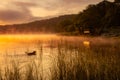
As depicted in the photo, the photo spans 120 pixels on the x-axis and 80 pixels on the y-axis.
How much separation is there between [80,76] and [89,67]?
0.50 metres

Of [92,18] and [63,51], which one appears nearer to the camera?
[63,51]

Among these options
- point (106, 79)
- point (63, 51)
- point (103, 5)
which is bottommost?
point (106, 79)

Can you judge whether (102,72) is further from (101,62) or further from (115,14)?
(115,14)

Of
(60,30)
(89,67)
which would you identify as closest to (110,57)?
(89,67)

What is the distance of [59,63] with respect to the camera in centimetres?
805

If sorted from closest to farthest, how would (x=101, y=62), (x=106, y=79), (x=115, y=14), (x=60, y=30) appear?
(x=106, y=79), (x=101, y=62), (x=115, y=14), (x=60, y=30)

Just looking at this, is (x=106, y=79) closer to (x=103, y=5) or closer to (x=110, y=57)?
(x=110, y=57)

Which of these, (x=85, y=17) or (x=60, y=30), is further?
(x=60, y=30)

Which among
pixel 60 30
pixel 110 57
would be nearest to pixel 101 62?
pixel 110 57

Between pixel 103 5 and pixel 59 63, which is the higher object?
pixel 103 5

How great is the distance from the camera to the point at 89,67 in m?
8.04

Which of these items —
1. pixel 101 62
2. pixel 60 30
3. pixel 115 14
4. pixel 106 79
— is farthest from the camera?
pixel 60 30

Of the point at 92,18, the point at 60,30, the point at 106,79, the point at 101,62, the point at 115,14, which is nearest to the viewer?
the point at 106,79

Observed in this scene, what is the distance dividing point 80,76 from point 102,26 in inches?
1729
